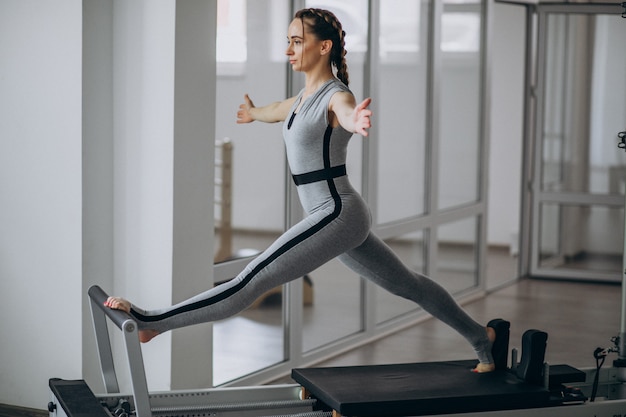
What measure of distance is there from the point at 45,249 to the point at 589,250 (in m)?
5.26

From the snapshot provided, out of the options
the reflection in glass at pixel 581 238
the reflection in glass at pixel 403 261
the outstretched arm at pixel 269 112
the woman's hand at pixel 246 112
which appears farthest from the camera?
the reflection in glass at pixel 581 238

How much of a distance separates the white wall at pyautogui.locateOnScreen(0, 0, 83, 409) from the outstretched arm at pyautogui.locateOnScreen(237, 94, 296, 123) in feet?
2.53

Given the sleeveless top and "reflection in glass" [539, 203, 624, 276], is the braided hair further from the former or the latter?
"reflection in glass" [539, 203, 624, 276]

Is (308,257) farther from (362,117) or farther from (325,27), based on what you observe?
(325,27)

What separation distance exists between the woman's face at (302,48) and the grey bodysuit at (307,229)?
97 mm

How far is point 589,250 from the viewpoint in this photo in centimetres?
805

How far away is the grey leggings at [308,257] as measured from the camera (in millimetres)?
2979

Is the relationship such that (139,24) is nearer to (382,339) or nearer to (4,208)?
(4,208)

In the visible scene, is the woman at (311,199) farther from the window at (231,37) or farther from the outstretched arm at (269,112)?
the window at (231,37)

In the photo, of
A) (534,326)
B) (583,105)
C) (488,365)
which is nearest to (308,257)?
(488,365)

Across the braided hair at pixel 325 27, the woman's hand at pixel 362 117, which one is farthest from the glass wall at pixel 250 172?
the woman's hand at pixel 362 117

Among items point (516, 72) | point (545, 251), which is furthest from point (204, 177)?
point (516, 72)

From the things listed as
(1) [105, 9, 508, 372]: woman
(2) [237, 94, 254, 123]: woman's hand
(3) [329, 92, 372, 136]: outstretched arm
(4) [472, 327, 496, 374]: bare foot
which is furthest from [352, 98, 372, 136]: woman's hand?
(4) [472, 327, 496, 374]: bare foot

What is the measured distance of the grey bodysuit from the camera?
299cm
